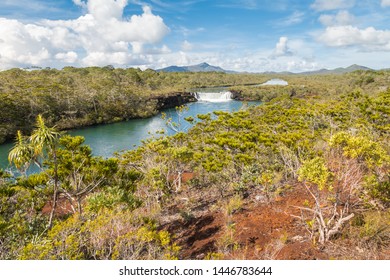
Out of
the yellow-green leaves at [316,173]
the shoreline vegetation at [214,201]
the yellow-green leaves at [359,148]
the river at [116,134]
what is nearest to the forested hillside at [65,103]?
the river at [116,134]

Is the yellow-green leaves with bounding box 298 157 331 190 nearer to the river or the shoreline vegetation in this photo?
the shoreline vegetation

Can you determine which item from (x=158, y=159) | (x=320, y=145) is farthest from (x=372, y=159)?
(x=158, y=159)

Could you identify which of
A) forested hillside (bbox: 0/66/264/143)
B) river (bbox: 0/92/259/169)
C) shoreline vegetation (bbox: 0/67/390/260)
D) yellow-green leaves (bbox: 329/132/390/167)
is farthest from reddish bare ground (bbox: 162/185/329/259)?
forested hillside (bbox: 0/66/264/143)

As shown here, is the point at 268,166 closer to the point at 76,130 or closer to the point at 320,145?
the point at 320,145

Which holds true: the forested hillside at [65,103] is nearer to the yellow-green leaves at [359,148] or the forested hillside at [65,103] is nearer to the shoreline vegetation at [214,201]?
the shoreline vegetation at [214,201]

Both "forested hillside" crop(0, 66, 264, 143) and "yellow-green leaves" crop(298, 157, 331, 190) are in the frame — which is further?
"forested hillside" crop(0, 66, 264, 143)

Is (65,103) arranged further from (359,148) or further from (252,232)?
(359,148)

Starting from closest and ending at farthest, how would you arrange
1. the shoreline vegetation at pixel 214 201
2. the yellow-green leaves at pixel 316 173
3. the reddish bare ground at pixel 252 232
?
1. the yellow-green leaves at pixel 316 173
2. the shoreline vegetation at pixel 214 201
3. the reddish bare ground at pixel 252 232

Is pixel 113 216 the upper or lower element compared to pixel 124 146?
upper

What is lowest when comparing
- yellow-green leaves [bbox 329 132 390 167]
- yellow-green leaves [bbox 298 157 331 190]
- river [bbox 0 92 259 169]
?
river [bbox 0 92 259 169]

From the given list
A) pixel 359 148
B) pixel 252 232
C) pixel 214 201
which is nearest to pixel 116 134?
pixel 214 201

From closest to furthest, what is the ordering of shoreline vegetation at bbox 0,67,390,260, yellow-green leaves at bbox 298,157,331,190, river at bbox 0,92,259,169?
yellow-green leaves at bbox 298,157,331,190 < shoreline vegetation at bbox 0,67,390,260 < river at bbox 0,92,259,169
